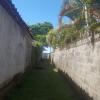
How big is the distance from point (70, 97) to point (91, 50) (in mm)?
2493

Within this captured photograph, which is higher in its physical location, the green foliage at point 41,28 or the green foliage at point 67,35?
the green foliage at point 41,28

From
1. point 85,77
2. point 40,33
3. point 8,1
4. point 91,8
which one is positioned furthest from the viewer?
point 40,33

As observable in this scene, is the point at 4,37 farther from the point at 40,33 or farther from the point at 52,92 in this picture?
the point at 40,33

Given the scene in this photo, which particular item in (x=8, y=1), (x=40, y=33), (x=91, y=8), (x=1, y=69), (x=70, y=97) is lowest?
(x=70, y=97)

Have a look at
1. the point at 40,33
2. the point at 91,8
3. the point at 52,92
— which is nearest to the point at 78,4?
the point at 91,8

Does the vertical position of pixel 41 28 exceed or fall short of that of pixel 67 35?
it exceeds it

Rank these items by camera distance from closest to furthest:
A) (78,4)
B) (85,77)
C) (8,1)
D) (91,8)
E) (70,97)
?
(8,1) → (85,77) → (70,97) → (91,8) → (78,4)

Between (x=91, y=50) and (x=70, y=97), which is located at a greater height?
(x=91, y=50)

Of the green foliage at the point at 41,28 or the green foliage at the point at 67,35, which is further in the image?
the green foliage at the point at 41,28

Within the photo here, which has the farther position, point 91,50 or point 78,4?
point 78,4

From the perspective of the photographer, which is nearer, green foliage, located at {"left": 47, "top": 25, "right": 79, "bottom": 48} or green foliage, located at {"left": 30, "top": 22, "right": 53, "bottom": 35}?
green foliage, located at {"left": 47, "top": 25, "right": 79, "bottom": 48}

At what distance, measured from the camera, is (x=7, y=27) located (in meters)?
7.64

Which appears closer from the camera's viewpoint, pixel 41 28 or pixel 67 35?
pixel 67 35

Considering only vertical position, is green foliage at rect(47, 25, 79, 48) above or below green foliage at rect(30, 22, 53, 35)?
below
